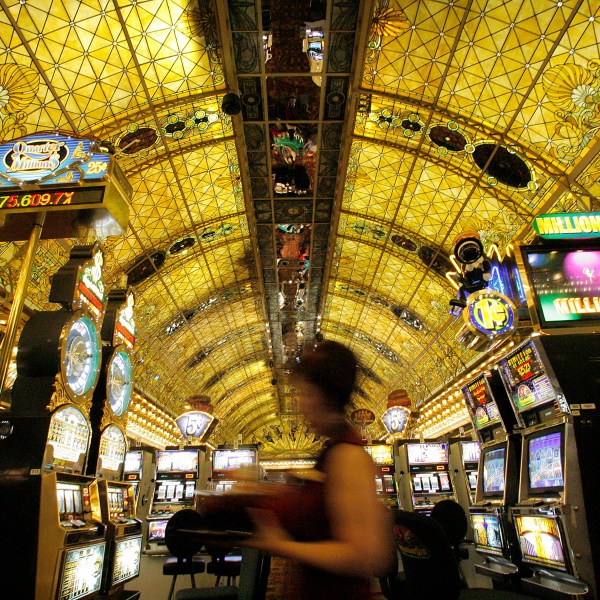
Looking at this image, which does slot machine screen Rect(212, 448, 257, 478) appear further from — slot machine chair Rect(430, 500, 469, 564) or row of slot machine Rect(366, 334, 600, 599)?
row of slot machine Rect(366, 334, 600, 599)

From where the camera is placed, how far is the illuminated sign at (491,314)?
540 centimetres

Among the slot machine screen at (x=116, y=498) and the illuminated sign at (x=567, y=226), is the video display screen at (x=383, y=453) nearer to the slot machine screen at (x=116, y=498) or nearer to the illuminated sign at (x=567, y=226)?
the slot machine screen at (x=116, y=498)

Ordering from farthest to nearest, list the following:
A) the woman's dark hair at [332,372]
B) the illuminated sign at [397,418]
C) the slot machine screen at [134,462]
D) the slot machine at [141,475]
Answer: the illuminated sign at [397,418] → the slot machine screen at [134,462] → the slot machine at [141,475] → the woman's dark hair at [332,372]

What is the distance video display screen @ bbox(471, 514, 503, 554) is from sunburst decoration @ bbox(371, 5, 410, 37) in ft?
24.3

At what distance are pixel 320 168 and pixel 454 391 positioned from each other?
30.2 ft

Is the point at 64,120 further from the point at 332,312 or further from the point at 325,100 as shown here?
the point at 332,312

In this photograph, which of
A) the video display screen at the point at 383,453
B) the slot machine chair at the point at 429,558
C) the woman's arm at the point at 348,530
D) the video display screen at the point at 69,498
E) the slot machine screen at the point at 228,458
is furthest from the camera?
the slot machine screen at the point at 228,458

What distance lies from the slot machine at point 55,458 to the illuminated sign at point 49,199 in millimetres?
604

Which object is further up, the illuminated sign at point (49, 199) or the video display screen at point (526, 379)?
the illuminated sign at point (49, 199)

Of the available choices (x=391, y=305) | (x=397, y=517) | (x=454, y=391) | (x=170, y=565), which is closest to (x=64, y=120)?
(x=170, y=565)

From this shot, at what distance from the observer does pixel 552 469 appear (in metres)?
3.78

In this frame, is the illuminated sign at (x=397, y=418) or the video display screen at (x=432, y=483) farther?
the illuminated sign at (x=397, y=418)

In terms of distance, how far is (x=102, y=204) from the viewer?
445 centimetres

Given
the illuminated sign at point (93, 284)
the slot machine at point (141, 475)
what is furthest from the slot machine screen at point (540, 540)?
the slot machine at point (141, 475)
